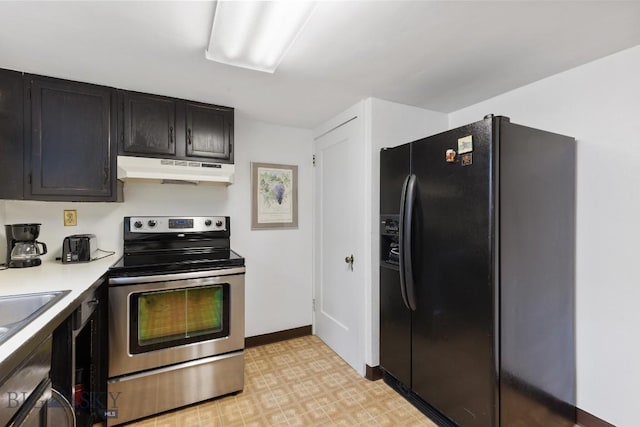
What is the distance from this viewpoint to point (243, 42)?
1.45 metres

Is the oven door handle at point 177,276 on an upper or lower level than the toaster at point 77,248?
lower

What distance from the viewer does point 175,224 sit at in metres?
2.28

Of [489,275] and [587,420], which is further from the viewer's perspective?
[587,420]

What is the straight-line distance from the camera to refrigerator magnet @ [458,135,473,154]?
1.54 metres

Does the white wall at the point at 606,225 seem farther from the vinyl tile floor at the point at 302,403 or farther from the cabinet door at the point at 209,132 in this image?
the cabinet door at the point at 209,132

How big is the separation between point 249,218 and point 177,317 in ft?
3.64

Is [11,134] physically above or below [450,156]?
above

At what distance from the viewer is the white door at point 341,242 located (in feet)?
7.72

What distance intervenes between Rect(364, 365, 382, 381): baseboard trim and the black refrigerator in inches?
11.5

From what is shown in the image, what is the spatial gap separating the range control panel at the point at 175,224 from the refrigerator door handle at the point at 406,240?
1.45 m

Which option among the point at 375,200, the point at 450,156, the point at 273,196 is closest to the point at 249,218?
the point at 273,196

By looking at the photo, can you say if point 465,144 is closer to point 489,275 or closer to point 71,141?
point 489,275

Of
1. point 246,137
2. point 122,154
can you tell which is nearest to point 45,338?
point 122,154

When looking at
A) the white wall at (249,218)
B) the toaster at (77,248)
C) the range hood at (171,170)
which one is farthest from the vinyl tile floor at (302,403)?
the range hood at (171,170)
